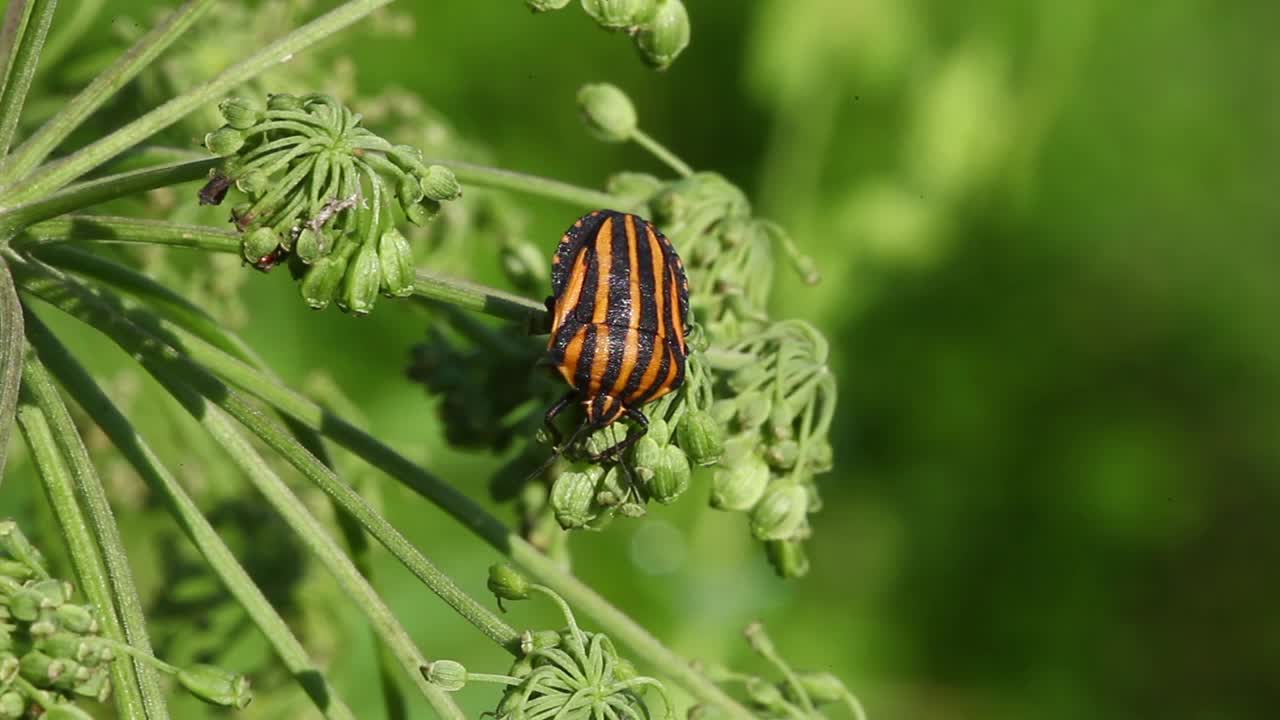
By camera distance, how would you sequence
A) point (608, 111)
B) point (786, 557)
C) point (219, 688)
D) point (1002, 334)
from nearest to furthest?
point (219, 688) → point (786, 557) → point (608, 111) → point (1002, 334)

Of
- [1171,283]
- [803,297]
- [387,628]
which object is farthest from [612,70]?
[387,628]

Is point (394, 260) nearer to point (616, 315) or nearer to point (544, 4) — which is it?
point (616, 315)

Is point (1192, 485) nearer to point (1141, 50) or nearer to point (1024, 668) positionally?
point (1024, 668)

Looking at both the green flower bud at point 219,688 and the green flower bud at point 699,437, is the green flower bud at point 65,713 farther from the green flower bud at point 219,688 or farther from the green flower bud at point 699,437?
the green flower bud at point 699,437

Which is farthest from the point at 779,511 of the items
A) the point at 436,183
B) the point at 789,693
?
the point at 436,183

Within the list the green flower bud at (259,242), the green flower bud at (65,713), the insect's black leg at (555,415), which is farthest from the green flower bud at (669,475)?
the green flower bud at (65,713)

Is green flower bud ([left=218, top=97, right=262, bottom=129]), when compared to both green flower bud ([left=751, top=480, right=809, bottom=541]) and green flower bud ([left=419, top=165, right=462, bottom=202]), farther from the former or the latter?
green flower bud ([left=751, top=480, right=809, bottom=541])
